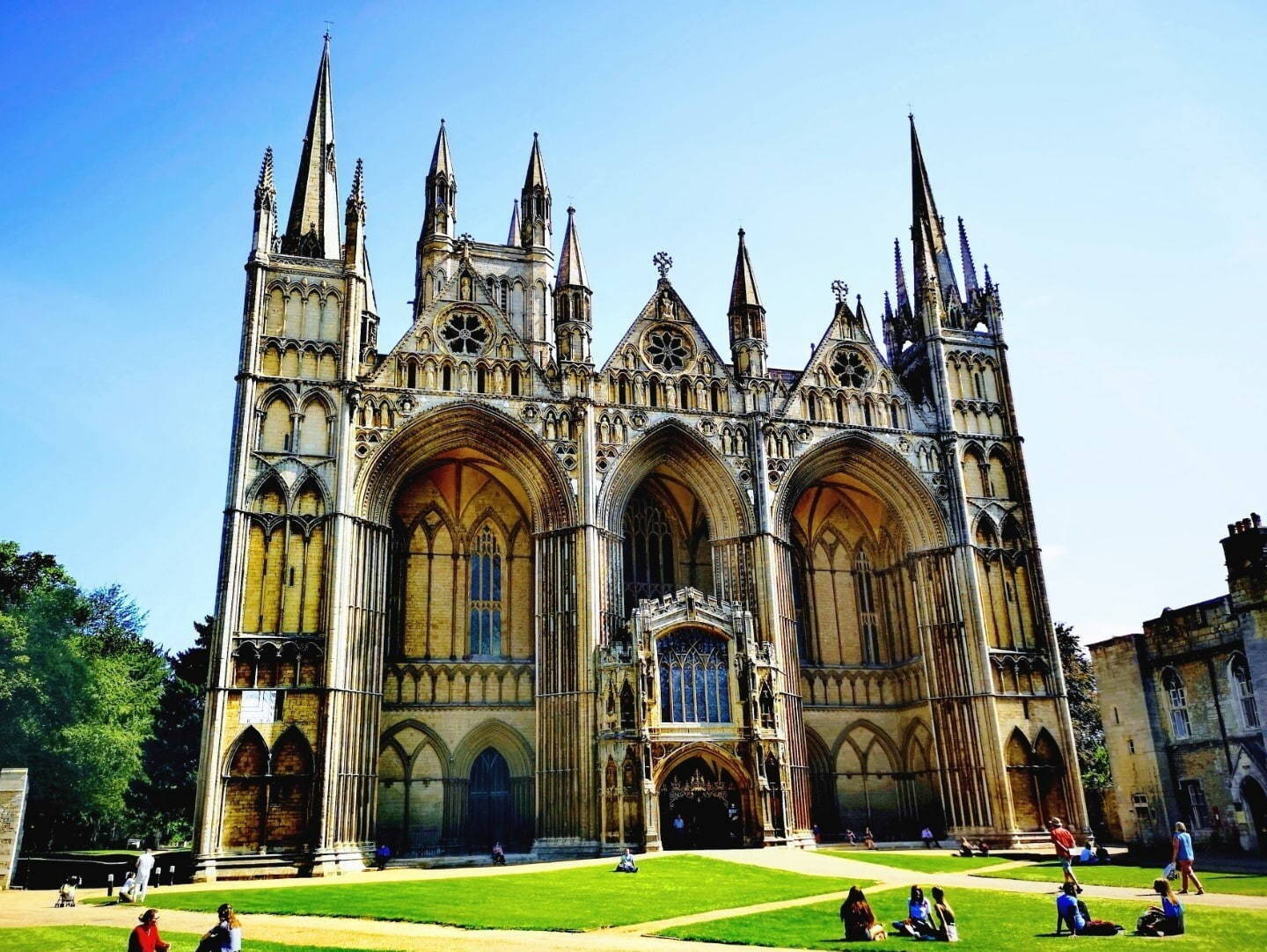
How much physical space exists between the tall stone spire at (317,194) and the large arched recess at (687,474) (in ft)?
50.4

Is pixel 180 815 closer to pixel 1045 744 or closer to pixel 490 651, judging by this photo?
pixel 490 651

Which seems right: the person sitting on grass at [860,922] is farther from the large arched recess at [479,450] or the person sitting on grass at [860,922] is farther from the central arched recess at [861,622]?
the central arched recess at [861,622]

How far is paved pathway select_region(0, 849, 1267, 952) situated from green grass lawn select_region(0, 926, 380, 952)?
50cm

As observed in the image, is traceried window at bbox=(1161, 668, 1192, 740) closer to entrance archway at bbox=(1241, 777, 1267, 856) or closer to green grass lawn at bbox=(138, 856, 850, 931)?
entrance archway at bbox=(1241, 777, 1267, 856)

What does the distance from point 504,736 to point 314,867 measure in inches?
376

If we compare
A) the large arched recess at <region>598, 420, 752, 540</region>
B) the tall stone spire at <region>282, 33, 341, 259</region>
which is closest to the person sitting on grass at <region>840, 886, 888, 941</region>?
the large arched recess at <region>598, 420, 752, 540</region>

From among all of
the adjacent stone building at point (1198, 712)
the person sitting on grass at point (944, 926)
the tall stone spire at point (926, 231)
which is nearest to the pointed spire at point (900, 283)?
the tall stone spire at point (926, 231)

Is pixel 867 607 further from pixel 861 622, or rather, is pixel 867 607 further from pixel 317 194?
pixel 317 194

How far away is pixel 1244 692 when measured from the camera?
3238 cm

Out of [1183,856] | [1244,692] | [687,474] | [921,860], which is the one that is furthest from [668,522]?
[1183,856]

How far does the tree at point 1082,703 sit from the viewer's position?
58375 millimetres

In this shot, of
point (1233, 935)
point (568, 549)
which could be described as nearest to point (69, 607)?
point (568, 549)

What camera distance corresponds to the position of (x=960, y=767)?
1587 inches

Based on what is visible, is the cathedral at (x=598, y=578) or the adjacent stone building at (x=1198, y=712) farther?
the cathedral at (x=598, y=578)
